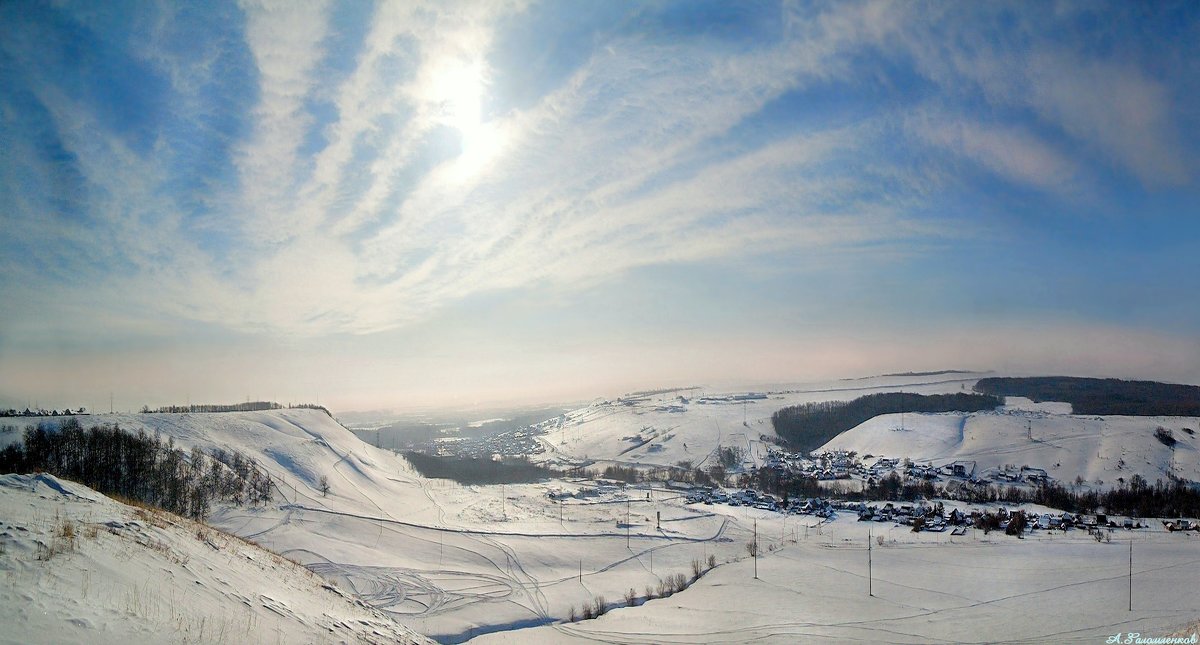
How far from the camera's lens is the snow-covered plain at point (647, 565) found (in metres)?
27.9

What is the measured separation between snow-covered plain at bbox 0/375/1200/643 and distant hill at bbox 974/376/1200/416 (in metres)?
105

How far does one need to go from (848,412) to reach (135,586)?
584ft

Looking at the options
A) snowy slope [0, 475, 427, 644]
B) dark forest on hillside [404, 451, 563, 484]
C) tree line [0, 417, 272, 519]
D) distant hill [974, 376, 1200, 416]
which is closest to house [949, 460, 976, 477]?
distant hill [974, 376, 1200, 416]

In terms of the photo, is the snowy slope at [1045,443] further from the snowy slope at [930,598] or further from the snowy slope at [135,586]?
the snowy slope at [135,586]

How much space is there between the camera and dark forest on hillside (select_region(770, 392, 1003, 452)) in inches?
6068

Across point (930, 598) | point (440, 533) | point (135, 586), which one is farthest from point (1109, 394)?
point (135, 586)

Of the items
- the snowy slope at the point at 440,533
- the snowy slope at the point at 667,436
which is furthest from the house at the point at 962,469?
the snowy slope at the point at 440,533

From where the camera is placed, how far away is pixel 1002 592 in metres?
33.5

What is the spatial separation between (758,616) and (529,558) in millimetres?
19729

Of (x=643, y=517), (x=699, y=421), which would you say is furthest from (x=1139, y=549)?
(x=699, y=421)

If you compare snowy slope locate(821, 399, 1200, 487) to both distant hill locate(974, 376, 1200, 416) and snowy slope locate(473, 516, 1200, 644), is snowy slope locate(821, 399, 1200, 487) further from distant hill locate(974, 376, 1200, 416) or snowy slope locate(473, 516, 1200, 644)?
snowy slope locate(473, 516, 1200, 644)

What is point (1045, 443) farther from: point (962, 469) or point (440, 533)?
point (440, 533)

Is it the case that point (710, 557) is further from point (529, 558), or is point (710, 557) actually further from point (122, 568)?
point (122, 568)

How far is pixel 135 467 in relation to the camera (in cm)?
4897
